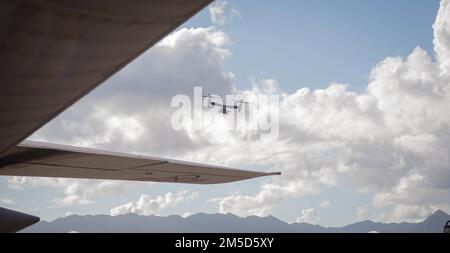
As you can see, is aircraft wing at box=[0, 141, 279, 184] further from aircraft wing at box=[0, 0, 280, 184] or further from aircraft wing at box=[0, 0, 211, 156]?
aircraft wing at box=[0, 0, 211, 156]

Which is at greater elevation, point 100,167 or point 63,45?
point 100,167

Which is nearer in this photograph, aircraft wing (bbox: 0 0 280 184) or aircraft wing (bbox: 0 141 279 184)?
aircraft wing (bbox: 0 0 280 184)

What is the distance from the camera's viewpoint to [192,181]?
18422mm

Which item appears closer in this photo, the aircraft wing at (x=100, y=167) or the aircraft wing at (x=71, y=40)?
the aircraft wing at (x=71, y=40)

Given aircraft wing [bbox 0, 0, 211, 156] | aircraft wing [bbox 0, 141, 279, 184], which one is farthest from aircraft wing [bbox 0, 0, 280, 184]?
aircraft wing [bbox 0, 141, 279, 184]

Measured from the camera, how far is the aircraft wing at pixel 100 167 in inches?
515

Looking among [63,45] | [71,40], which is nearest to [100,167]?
[63,45]

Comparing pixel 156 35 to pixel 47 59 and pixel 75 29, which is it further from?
pixel 47 59

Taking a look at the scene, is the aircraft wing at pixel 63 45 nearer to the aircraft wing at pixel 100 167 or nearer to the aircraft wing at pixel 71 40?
the aircraft wing at pixel 71 40

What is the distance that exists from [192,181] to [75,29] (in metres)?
14.5

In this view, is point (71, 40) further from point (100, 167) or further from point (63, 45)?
point (100, 167)

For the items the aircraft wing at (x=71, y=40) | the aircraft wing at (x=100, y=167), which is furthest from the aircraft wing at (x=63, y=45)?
the aircraft wing at (x=100, y=167)

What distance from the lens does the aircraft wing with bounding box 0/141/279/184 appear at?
42.9ft

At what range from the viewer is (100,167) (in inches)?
Answer: 627
